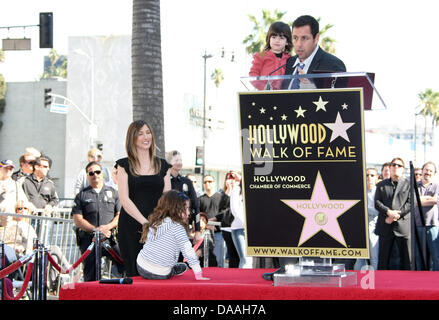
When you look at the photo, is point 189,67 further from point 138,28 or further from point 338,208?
point 338,208

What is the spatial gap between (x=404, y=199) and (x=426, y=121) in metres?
85.3

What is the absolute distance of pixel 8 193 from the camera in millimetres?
9711

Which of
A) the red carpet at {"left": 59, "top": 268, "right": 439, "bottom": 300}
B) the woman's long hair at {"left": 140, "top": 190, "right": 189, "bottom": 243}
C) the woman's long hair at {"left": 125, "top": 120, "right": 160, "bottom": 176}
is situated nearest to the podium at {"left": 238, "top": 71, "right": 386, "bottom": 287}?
the red carpet at {"left": 59, "top": 268, "right": 439, "bottom": 300}

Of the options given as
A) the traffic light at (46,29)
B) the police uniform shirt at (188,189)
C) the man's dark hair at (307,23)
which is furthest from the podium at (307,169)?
the traffic light at (46,29)

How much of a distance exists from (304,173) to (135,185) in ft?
7.06

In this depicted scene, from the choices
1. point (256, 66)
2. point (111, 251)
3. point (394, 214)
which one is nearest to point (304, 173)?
point (256, 66)

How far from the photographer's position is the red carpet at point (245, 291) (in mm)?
3617

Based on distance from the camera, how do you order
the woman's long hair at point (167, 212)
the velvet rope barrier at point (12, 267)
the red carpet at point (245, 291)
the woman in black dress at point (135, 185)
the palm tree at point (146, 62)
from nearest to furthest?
the red carpet at point (245, 291) → the woman's long hair at point (167, 212) → the velvet rope barrier at point (12, 267) → the woman in black dress at point (135, 185) → the palm tree at point (146, 62)

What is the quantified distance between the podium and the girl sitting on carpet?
0.81 m

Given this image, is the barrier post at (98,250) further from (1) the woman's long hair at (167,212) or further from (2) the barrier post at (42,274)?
(1) the woman's long hair at (167,212)

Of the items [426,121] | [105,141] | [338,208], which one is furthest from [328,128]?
[426,121]

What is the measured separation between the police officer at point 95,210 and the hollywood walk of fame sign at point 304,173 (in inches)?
170

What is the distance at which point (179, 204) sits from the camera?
17.0 ft

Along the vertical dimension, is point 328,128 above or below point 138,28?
below
